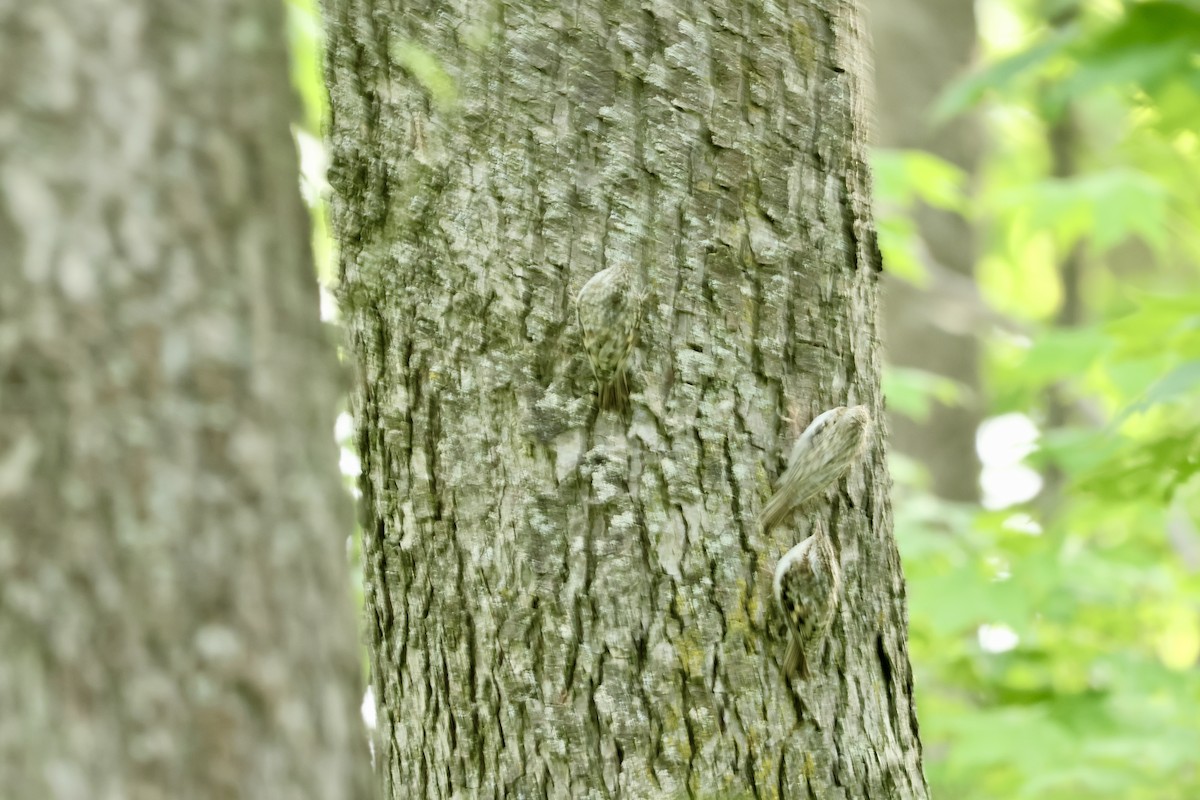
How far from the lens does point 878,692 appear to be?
1851 mm

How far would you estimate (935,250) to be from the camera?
7.89 m

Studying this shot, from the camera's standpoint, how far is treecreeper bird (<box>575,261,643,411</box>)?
1694 mm

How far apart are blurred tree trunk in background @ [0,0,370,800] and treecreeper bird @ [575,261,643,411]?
0.56 m

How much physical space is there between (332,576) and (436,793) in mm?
734

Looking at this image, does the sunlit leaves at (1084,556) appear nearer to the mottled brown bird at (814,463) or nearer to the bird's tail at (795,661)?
the mottled brown bird at (814,463)

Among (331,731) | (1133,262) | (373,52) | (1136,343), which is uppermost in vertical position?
(1133,262)

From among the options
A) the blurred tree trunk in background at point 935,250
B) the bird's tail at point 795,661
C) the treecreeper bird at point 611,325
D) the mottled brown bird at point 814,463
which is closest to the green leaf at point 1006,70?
the blurred tree trunk in background at point 935,250

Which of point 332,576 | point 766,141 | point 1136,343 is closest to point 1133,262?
point 1136,343

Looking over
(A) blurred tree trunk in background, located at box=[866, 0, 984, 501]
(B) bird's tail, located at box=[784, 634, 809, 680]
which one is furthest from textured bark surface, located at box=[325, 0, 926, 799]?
(A) blurred tree trunk in background, located at box=[866, 0, 984, 501]

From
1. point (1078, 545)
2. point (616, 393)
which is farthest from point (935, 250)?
point (616, 393)

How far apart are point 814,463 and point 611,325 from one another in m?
0.40

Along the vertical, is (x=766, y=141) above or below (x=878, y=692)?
above

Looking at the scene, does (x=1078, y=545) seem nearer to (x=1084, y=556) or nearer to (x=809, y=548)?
(x=1084, y=556)

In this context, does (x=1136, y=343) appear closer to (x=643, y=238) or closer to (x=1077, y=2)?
(x=643, y=238)
